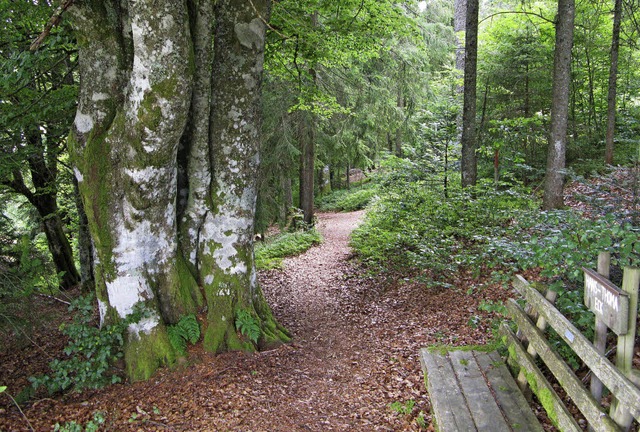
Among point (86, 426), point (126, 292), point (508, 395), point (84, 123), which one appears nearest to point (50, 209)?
point (84, 123)

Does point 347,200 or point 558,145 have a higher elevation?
point 558,145

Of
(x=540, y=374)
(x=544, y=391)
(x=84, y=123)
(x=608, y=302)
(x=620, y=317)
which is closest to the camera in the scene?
(x=620, y=317)

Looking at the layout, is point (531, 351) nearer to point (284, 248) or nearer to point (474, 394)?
point (474, 394)

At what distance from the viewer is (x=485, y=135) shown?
39.7 feet

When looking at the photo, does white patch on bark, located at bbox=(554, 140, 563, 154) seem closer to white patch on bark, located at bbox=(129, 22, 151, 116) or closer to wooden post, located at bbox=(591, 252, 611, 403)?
Result: wooden post, located at bbox=(591, 252, 611, 403)

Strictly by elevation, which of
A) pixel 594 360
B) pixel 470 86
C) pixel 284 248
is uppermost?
pixel 470 86

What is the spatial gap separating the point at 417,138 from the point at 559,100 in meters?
4.58

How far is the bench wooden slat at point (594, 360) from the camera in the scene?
2.30 meters

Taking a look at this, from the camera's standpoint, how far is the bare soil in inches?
167

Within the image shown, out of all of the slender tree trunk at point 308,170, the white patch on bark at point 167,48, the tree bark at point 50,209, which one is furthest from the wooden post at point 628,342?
the slender tree trunk at point 308,170

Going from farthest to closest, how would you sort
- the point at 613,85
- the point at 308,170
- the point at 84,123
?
1. the point at 308,170
2. the point at 613,85
3. the point at 84,123

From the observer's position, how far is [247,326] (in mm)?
5719

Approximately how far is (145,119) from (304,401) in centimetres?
368

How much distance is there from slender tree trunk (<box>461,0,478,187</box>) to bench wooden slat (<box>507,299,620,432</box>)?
5941 millimetres
